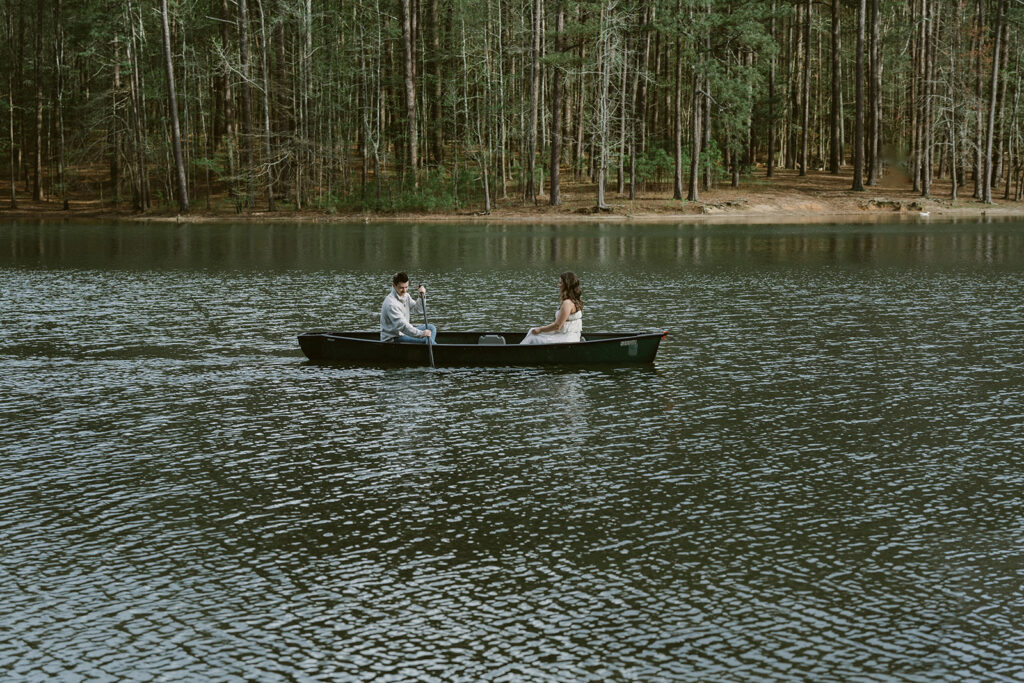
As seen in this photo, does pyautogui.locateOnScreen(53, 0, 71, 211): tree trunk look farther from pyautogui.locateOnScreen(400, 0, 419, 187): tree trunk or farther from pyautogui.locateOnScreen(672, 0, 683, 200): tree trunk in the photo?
pyautogui.locateOnScreen(672, 0, 683, 200): tree trunk

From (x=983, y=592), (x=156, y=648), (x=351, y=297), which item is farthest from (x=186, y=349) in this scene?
(x=983, y=592)

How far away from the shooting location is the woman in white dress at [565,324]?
65.7 feet

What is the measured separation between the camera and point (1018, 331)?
24.2m

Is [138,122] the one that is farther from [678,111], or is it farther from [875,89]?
[875,89]

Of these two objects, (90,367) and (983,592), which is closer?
(983,592)

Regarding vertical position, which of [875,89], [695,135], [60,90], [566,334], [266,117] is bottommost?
[566,334]

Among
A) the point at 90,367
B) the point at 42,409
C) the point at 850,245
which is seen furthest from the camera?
the point at 850,245

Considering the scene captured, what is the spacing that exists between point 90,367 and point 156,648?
44.0 feet

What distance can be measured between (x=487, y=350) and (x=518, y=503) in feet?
27.9

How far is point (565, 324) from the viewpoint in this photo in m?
20.2

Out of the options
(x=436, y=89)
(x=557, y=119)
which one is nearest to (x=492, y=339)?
(x=557, y=119)

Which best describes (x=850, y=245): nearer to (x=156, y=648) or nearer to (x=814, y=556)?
(x=814, y=556)

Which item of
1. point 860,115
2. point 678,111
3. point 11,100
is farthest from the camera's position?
point 11,100

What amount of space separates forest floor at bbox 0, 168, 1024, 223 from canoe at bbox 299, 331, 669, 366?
4379 cm
